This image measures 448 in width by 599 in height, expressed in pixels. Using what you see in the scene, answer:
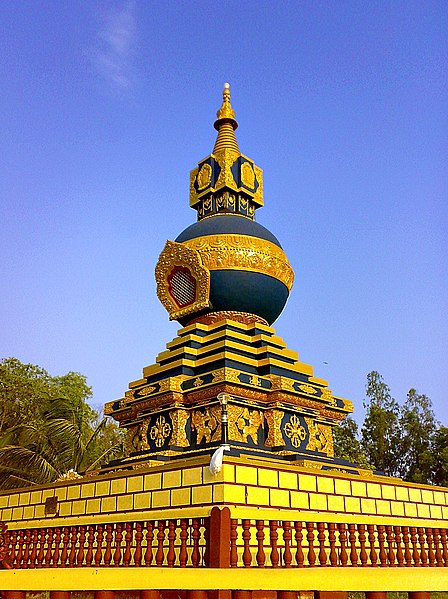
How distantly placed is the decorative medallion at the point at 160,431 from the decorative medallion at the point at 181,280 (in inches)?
130

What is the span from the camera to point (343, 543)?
8.61m

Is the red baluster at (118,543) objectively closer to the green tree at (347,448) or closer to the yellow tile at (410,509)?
the yellow tile at (410,509)

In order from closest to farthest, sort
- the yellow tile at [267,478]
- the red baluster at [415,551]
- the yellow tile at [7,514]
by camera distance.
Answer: the yellow tile at [267,478]
the red baluster at [415,551]
the yellow tile at [7,514]

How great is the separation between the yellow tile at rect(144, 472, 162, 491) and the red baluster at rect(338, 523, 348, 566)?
2.84 metres

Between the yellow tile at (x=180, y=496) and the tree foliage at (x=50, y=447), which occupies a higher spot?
the tree foliage at (x=50, y=447)

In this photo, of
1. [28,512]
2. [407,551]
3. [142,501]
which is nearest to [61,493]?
[28,512]

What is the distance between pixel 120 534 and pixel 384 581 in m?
3.68

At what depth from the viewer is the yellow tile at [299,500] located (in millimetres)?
9359

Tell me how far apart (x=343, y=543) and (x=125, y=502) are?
3.79 metres

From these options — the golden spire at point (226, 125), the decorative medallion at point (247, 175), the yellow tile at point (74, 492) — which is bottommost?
the yellow tile at point (74, 492)

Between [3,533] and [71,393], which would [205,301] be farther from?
[71,393]

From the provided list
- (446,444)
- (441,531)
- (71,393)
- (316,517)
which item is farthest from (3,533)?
(446,444)

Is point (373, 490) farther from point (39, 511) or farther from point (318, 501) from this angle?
point (39, 511)

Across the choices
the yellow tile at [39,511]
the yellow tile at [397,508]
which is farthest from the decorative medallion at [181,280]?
the yellow tile at [397,508]
